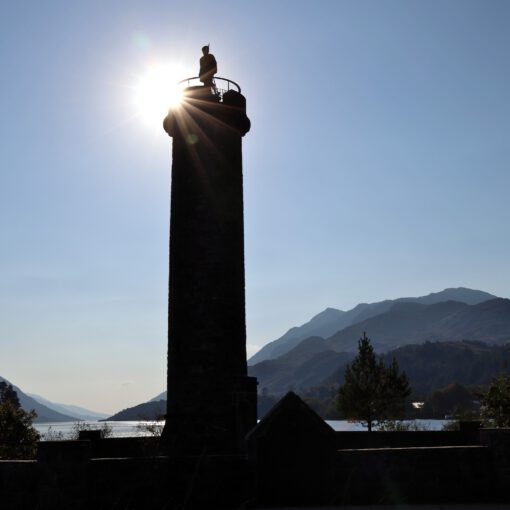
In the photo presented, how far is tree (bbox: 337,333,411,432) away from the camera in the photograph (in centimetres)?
5266

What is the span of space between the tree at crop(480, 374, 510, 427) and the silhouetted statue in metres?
30.8

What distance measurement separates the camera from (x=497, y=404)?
1764 inches

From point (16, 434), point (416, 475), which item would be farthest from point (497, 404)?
point (16, 434)

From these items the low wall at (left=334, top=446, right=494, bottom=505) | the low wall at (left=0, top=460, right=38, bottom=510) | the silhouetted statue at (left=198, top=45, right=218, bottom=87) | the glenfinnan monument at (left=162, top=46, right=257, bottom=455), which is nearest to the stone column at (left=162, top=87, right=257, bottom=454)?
the glenfinnan monument at (left=162, top=46, right=257, bottom=455)

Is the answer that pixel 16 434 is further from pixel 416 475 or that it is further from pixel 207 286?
pixel 416 475

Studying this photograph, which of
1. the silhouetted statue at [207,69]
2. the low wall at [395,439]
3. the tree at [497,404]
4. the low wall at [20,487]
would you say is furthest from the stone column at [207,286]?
the tree at [497,404]

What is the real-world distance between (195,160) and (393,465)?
547 inches

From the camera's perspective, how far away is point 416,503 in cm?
1769

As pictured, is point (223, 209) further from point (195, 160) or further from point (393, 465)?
point (393, 465)

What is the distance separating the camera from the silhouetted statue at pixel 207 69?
90.7 feet

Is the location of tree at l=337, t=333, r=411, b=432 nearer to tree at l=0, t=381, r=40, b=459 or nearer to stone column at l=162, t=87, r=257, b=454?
tree at l=0, t=381, r=40, b=459

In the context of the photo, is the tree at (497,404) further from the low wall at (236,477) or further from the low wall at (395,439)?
the low wall at (236,477)

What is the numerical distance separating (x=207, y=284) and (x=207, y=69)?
392 inches

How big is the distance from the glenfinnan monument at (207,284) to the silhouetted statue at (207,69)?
3.37 ft
